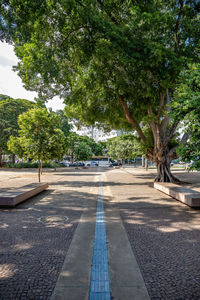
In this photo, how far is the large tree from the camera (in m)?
8.95

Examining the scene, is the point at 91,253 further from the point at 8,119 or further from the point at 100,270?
the point at 8,119

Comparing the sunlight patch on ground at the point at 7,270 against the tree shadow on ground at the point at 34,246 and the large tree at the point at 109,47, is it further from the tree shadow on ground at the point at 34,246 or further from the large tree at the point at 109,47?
the large tree at the point at 109,47

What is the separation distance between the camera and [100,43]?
938 centimetres

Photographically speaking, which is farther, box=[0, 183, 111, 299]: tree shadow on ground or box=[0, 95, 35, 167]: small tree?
box=[0, 95, 35, 167]: small tree

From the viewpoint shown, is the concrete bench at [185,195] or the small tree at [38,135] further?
the small tree at [38,135]

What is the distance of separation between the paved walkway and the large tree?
12.5 ft

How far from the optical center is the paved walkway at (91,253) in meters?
2.88

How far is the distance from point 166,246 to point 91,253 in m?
1.59

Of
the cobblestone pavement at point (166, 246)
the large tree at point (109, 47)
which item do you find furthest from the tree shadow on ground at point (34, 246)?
the large tree at point (109, 47)

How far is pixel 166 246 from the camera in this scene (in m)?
4.33

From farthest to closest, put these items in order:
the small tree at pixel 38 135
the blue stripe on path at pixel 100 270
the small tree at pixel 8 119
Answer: the small tree at pixel 8 119 → the small tree at pixel 38 135 → the blue stripe on path at pixel 100 270

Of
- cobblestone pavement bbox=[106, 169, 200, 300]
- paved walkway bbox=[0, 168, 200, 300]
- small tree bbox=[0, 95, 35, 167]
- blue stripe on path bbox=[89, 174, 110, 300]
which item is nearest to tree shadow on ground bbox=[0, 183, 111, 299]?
paved walkway bbox=[0, 168, 200, 300]

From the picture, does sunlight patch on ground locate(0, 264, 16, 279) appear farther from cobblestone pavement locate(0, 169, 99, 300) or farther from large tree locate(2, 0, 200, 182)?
large tree locate(2, 0, 200, 182)

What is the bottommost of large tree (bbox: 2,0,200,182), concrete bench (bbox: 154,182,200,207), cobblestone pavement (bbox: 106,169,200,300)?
cobblestone pavement (bbox: 106,169,200,300)
